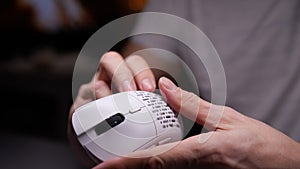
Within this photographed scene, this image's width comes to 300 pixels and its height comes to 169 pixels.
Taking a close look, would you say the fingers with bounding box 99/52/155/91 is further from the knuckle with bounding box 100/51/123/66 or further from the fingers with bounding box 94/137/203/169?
the fingers with bounding box 94/137/203/169

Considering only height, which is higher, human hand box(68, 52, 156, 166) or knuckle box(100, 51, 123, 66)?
knuckle box(100, 51, 123, 66)

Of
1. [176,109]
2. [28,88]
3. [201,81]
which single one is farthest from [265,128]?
[28,88]

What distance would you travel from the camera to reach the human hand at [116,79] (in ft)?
1.67

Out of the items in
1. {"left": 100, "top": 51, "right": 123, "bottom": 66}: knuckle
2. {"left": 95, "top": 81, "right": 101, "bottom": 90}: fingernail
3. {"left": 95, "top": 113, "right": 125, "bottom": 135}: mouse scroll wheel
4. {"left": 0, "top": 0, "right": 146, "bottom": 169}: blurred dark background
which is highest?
{"left": 100, "top": 51, "right": 123, "bottom": 66}: knuckle

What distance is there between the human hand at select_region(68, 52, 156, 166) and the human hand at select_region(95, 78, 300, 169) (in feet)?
0.24

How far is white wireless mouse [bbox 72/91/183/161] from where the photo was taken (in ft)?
1.31

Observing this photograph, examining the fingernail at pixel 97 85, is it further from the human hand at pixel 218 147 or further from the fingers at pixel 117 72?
the human hand at pixel 218 147

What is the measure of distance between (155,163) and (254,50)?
1.10 ft

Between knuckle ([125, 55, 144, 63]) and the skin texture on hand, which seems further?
knuckle ([125, 55, 144, 63])

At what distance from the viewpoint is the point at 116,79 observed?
0.53 meters

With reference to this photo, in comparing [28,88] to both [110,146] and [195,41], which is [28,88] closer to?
[195,41]

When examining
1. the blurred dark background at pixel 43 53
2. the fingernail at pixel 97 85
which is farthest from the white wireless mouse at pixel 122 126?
the blurred dark background at pixel 43 53

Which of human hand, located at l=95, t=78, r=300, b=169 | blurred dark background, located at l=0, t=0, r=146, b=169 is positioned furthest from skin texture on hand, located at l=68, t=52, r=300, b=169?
blurred dark background, located at l=0, t=0, r=146, b=169

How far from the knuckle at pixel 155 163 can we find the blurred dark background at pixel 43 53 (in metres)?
0.85
